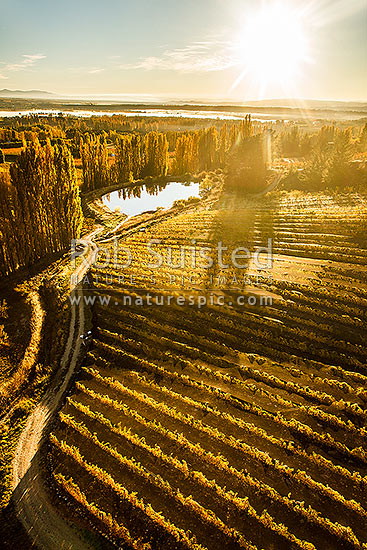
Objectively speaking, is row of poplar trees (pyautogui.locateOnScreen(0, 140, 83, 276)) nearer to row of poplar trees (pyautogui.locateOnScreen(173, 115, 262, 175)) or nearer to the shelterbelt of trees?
the shelterbelt of trees

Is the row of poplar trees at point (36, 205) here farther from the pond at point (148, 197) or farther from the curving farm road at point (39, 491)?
the pond at point (148, 197)

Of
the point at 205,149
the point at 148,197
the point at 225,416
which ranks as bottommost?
the point at 225,416

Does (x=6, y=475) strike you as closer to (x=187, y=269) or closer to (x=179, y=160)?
(x=187, y=269)

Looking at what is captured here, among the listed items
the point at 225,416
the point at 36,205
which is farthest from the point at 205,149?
the point at 225,416

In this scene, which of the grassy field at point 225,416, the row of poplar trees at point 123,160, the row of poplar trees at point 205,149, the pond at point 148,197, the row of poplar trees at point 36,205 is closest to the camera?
the grassy field at point 225,416

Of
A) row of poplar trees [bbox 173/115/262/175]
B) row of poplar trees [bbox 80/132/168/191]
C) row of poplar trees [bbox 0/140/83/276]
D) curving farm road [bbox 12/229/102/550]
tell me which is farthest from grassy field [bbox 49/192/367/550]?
row of poplar trees [bbox 173/115/262/175]

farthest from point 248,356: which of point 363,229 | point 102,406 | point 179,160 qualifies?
point 179,160

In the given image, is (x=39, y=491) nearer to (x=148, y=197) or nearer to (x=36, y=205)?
(x=36, y=205)

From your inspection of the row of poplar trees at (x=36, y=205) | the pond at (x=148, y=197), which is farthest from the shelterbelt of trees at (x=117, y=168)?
the pond at (x=148, y=197)
